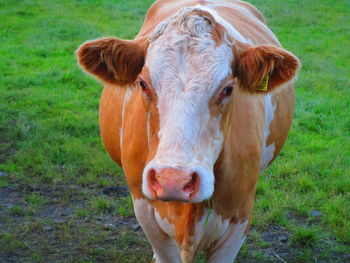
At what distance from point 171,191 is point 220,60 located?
74cm

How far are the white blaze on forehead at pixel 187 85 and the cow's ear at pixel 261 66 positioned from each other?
11 cm

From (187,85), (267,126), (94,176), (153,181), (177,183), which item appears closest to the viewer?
(177,183)

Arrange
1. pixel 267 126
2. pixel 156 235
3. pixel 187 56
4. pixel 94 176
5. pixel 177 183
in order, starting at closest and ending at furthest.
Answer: pixel 177 183, pixel 187 56, pixel 156 235, pixel 267 126, pixel 94 176

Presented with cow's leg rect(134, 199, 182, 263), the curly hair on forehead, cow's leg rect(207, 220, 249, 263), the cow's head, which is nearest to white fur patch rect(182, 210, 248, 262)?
cow's leg rect(207, 220, 249, 263)

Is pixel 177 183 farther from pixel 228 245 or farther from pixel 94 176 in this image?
pixel 94 176

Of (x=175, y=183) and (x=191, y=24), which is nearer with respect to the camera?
(x=175, y=183)

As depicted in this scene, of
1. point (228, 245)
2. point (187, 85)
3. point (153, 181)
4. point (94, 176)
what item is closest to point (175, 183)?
point (153, 181)

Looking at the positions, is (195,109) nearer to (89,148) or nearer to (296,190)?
(296,190)

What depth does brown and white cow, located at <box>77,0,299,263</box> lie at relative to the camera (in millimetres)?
2680

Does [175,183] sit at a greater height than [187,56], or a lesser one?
lesser

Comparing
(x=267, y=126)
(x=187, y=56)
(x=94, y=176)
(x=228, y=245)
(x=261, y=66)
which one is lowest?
(x=94, y=176)

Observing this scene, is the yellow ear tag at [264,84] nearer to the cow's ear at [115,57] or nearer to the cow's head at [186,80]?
the cow's head at [186,80]

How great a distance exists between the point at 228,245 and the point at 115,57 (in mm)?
1364

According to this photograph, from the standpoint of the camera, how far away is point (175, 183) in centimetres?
254
